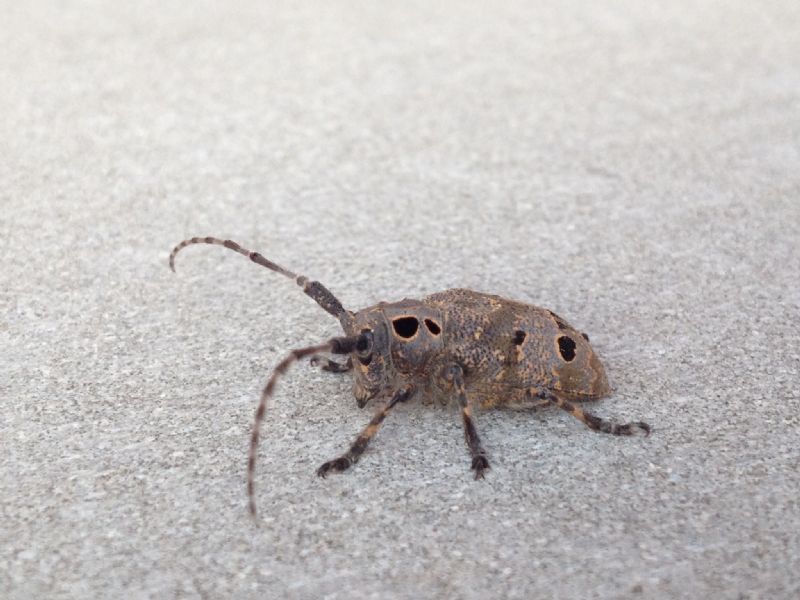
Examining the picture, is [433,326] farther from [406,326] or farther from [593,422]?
[593,422]

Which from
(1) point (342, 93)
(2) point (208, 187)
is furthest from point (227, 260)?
(1) point (342, 93)

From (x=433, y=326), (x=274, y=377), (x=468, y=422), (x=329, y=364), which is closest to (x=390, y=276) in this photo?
(x=329, y=364)

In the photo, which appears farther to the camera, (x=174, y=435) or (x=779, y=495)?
(x=174, y=435)

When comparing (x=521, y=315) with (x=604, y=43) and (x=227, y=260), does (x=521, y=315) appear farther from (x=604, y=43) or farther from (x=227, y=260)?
(x=604, y=43)

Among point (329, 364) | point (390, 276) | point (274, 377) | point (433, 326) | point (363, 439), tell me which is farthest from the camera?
point (390, 276)

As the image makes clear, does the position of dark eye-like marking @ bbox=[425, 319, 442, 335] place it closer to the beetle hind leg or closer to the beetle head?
the beetle head
